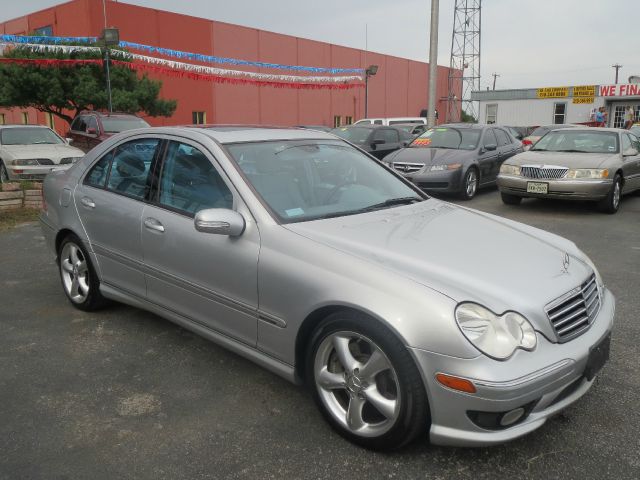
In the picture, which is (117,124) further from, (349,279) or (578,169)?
(349,279)

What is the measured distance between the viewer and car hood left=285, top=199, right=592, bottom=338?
2453 millimetres

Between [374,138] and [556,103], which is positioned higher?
[556,103]

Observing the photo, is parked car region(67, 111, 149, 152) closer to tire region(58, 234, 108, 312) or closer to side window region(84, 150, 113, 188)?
tire region(58, 234, 108, 312)

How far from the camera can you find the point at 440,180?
10.2m

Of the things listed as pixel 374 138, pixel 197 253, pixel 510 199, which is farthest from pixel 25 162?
pixel 197 253

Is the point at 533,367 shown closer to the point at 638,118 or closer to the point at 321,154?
the point at 321,154

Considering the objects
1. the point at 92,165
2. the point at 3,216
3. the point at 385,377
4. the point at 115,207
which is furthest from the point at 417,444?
the point at 3,216

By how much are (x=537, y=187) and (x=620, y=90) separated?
119 feet

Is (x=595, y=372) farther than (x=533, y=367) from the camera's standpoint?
Yes

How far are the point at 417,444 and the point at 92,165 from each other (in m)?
3.16

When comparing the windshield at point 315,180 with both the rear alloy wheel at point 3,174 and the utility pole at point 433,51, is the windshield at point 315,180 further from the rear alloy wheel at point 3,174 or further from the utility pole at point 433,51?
the utility pole at point 433,51

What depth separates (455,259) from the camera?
8.82 feet

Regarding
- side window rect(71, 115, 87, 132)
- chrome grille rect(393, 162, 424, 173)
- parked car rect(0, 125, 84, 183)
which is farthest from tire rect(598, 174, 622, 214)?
side window rect(71, 115, 87, 132)

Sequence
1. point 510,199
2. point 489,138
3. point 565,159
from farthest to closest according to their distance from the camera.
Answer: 1. point 489,138
2. point 510,199
3. point 565,159
